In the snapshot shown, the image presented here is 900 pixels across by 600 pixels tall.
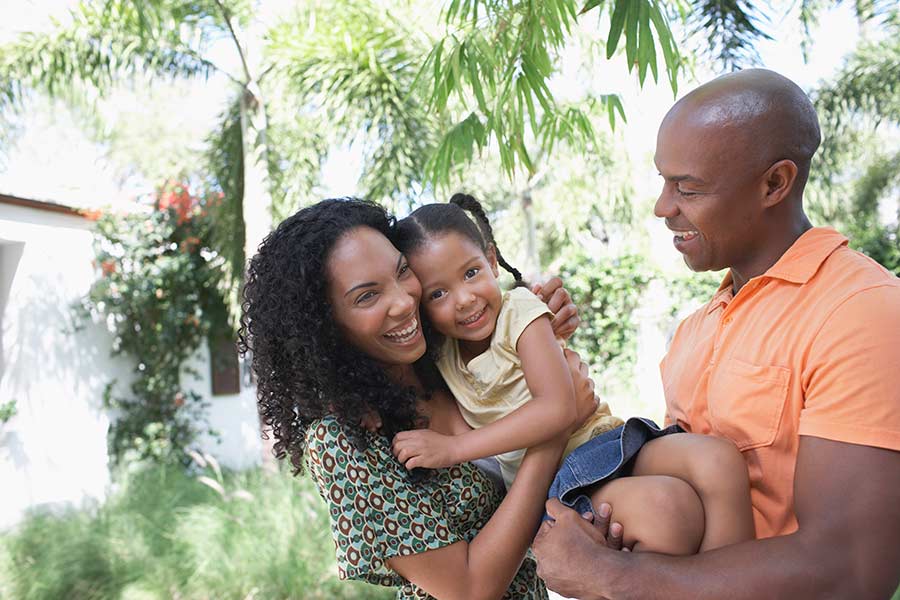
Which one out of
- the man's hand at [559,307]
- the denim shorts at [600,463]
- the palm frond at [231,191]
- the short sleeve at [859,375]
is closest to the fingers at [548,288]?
the man's hand at [559,307]

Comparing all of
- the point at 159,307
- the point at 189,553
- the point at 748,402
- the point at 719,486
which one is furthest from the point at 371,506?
the point at 159,307

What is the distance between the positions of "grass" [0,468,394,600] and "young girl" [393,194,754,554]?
3859mm

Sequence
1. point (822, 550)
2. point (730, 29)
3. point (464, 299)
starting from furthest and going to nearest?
point (730, 29), point (464, 299), point (822, 550)

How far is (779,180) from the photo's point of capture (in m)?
2.06

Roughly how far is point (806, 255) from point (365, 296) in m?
1.06

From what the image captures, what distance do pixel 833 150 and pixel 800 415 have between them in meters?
11.1

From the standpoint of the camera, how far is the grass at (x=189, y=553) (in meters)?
5.88

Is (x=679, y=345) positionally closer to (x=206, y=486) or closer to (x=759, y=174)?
(x=759, y=174)

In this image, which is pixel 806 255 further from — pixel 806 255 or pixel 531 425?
pixel 531 425

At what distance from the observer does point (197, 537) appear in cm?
628

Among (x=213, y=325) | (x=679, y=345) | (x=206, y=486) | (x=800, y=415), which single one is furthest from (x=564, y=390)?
(x=213, y=325)

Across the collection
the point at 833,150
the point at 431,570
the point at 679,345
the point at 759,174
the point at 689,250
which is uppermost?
the point at 833,150

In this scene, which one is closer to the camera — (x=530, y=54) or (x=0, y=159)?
(x=530, y=54)

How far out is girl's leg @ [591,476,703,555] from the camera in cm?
181
